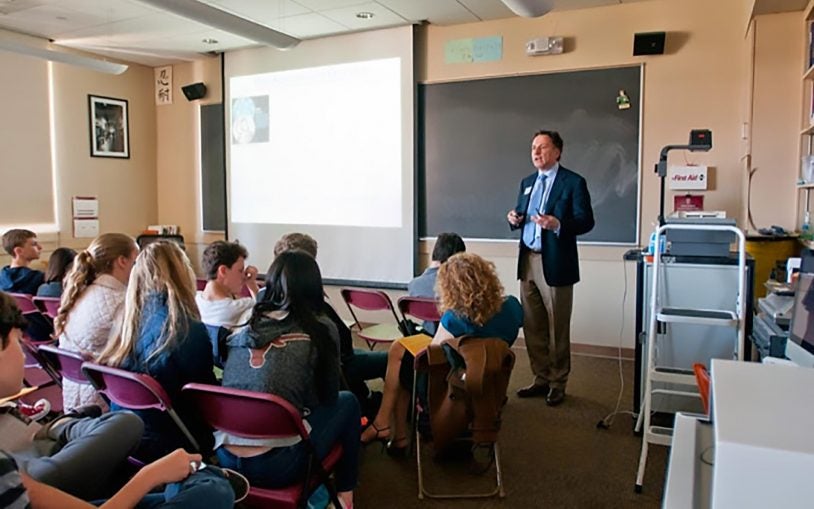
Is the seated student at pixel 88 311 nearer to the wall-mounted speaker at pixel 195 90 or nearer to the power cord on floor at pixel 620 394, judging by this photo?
the power cord on floor at pixel 620 394

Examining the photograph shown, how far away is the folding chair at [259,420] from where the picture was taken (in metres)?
1.79

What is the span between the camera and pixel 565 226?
3.67 meters

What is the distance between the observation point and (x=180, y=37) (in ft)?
18.8

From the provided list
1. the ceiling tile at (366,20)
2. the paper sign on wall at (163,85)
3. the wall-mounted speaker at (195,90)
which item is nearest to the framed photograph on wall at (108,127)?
the paper sign on wall at (163,85)

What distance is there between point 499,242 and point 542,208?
1.45 m

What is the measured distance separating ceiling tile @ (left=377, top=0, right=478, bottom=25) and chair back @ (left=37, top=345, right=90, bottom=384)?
356 centimetres

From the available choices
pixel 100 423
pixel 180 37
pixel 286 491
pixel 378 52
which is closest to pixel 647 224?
pixel 378 52

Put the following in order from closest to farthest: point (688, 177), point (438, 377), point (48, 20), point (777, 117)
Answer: point (438, 377) → point (777, 117) → point (688, 177) → point (48, 20)

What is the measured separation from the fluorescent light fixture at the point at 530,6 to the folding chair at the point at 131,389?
3169 millimetres

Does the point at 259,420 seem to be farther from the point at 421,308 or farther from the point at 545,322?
the point at 545,322

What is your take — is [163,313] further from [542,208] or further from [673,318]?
[542,208]

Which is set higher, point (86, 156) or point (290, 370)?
point (86, 156)

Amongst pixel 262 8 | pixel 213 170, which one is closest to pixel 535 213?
pixel 262 8

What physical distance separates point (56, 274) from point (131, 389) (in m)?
2.02
